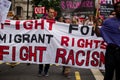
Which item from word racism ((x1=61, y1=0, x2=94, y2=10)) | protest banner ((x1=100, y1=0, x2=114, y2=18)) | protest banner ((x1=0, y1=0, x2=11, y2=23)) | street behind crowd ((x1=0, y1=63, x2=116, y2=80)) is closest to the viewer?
protest banner ((x1=0, y1=0, x2=11, y2=23))

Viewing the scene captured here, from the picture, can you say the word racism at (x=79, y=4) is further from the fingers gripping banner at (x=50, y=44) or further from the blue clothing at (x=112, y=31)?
the blue clothing at (x=112, y=31)

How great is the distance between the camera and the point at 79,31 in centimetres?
1052

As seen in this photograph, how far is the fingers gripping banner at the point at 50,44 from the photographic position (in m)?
10.4

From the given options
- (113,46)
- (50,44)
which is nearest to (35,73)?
(50,44)

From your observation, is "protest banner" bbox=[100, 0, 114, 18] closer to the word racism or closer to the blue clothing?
the word racism

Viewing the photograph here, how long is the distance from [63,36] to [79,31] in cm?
42

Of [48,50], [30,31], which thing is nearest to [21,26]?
[30,31]

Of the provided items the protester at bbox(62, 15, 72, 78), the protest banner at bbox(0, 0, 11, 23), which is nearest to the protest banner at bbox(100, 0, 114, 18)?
the protester at bbox(62, 15, 72, 78)

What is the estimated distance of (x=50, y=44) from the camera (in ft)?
34.8

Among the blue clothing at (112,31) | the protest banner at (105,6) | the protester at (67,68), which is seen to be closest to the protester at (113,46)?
the blue clothing at (112,31)

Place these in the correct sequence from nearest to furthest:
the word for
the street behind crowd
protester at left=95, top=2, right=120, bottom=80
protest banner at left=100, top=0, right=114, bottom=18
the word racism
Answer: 1. protester at left=95, top=2, right=120, bottom=80
2. the word racism
3. the street behind crowd
4. the word for
5. protest banner at left=100, top=0, right=114, bottom=18

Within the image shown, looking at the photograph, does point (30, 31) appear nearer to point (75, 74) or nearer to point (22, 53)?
point (22, 53)

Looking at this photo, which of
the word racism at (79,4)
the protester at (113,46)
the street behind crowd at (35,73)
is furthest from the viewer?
the street behind crowd at (35,73)

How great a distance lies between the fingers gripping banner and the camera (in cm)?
1043
